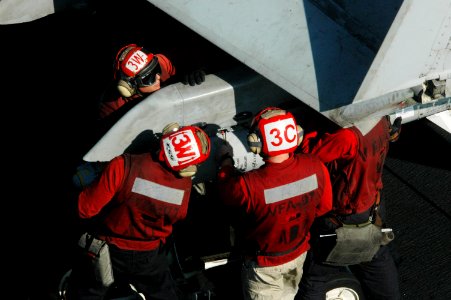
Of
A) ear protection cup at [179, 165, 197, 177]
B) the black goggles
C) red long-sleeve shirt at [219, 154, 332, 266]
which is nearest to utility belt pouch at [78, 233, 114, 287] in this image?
ear protection cup at [179, 165, 197, 177]

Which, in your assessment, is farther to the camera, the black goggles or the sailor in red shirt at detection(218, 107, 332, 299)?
the black goggles

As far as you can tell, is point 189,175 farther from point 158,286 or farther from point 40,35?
point 40,35

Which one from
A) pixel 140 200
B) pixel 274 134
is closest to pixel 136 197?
pixel 140 200

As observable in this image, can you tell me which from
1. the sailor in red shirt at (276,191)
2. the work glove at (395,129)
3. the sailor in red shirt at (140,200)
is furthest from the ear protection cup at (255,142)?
the work glove at (395,129)

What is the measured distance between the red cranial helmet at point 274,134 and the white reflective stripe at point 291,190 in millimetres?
211

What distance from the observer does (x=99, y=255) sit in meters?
3.57

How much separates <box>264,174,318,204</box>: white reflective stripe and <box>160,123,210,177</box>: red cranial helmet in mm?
478

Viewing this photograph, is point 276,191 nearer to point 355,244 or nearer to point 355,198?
point 355,198

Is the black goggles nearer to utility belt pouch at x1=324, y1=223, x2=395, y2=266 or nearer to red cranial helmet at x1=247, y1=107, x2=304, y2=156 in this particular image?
red cranial helmet at x1=247, y1=107, x2=304, y2=156

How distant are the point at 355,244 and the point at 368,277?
47 cm

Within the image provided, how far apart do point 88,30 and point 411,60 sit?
4.05m

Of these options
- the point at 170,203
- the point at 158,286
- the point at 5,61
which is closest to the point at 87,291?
the point at 158,286

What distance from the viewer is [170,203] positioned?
3.37 m

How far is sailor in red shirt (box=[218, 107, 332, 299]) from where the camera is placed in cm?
328
